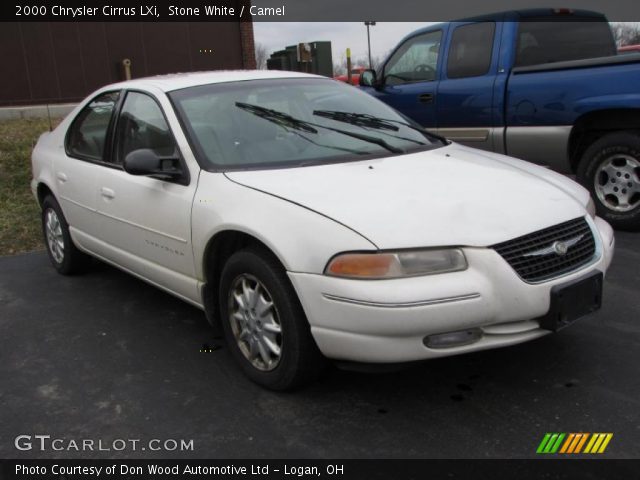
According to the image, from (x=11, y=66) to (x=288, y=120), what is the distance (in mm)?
13290

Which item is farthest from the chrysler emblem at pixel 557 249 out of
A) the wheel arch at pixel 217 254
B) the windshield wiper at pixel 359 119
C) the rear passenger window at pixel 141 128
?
the rear passenger window at pixel 141 128

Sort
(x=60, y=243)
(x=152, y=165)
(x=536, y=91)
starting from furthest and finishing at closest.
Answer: (x=536, y=91) < (x=60, y=243) < (x=152, y=165)

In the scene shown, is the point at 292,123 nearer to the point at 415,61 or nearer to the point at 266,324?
the point at 266,324

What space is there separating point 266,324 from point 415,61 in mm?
4850

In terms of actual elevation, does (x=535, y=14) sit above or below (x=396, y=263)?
above

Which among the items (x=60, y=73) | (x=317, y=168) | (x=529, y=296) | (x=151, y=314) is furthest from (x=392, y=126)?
(x=60, y=73)

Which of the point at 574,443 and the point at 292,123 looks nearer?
the point at 574,443

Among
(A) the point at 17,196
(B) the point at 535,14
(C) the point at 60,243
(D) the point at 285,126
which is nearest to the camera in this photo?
(D) the point at 285,126

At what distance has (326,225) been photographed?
8.87ft

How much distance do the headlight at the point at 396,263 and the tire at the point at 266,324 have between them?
0.33 metres

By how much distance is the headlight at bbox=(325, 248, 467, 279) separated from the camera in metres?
2.60

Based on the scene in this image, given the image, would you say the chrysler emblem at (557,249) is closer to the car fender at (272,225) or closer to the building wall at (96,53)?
the car fender at (272,225)
